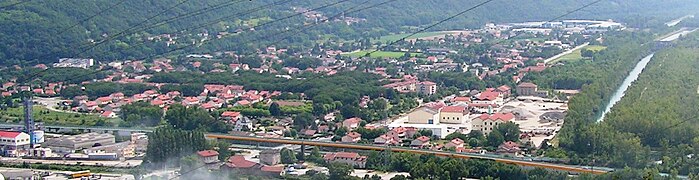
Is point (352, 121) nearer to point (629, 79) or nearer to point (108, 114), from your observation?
point (108, 114)

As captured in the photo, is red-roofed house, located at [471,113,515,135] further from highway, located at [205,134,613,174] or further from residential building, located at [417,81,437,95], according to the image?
residential building, located at [417,81,437,95]

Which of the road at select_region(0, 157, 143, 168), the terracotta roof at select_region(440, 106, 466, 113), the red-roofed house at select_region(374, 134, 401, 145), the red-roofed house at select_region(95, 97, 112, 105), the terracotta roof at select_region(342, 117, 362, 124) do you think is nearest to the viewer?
the road at select_region(0, 157, 143, 168)

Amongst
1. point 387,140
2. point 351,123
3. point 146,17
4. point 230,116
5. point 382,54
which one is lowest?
point 387,140

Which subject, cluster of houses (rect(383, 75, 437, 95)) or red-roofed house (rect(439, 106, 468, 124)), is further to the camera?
cluster of houses (rect(383, 75, 437, 95))

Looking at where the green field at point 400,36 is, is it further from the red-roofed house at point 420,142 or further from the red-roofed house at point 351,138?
the red-roofed house at point 420,142

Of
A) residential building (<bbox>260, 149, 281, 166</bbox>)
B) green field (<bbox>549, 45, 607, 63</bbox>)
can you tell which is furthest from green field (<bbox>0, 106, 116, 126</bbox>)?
green field (<bbox>549, 45, 607, 63</bbox>)

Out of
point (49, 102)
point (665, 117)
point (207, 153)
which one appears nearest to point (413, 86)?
point (49, 102)

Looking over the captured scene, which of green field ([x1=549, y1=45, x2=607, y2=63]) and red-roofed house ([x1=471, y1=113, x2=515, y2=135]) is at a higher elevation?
green field ([x1=549, y1=45, x2=607, y2=63])
